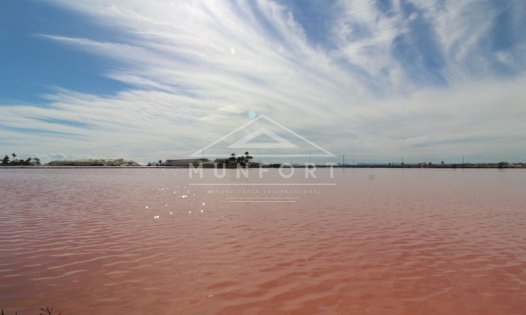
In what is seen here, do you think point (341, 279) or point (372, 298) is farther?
point (341, 279)

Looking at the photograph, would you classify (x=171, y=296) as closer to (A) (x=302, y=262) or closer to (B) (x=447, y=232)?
(A) (x=302, y=262)

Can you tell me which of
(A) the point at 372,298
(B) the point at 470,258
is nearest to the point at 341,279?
(A) the point at 372,298

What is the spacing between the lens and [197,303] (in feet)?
23.1

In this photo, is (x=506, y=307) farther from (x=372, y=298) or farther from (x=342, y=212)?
(x=342, y=212)

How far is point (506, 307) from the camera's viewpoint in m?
6.95

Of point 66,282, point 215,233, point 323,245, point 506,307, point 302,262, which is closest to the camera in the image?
point 506,307

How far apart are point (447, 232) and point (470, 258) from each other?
4.25m

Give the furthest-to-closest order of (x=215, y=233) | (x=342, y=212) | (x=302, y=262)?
(x=342, y=212), (x=215, y=233), (x=302, y=262)

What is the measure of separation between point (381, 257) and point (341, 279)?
8.92 ft

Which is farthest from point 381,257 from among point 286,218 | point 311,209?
point 311,209

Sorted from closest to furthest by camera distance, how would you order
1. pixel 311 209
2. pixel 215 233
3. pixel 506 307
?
pixel 506 307, pixel 215 233, pixel 311 209

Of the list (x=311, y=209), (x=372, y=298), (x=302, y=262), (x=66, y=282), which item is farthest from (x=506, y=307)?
(x=311, y=209)

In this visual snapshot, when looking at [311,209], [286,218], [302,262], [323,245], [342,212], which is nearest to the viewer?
[302,262]

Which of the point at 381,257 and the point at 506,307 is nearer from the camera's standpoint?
the point at 506,307
